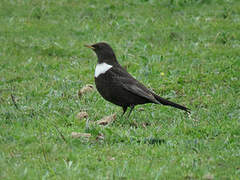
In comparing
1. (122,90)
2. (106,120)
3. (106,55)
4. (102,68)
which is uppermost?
(106,55)

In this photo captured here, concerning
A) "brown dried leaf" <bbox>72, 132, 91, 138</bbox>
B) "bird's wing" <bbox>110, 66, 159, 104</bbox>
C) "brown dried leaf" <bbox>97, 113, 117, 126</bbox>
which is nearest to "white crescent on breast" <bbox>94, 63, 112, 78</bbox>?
"bird's wing" <bbox>110, 66, 159, 104</bbox>

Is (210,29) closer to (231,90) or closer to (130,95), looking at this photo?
(231,90)

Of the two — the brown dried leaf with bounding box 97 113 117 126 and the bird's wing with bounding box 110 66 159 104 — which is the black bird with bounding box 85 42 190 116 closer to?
the bird's wing with bounding box 110 66 159 104

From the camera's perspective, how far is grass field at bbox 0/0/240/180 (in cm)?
554

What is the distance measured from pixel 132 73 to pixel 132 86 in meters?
2.27

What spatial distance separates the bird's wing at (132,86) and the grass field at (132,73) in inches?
13.9

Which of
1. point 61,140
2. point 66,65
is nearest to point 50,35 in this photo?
point 66,65

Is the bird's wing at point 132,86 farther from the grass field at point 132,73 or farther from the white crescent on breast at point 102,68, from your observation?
the grass field at point 132,73

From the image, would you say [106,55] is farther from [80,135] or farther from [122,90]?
[80,135]

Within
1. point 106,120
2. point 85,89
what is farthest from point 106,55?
point 106,120

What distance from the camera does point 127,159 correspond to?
5637 mm

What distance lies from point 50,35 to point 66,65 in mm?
1985

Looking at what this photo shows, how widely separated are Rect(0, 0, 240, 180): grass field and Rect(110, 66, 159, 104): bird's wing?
0.35 m

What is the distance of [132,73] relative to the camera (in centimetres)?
976
